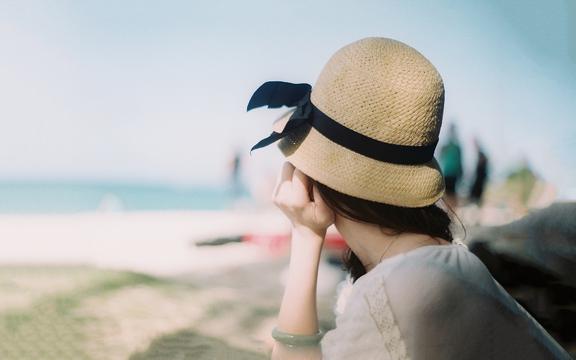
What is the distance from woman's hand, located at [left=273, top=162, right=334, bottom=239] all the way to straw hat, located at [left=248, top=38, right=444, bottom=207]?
0.11 meters

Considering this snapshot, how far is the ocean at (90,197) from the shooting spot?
4838 cm

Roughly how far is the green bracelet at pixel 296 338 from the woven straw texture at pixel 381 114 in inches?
16.3

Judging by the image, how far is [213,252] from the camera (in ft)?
26.1

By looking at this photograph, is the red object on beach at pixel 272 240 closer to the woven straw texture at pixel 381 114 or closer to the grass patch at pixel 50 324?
the grass patch at pixel 50 324

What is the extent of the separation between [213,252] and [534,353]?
6984mm

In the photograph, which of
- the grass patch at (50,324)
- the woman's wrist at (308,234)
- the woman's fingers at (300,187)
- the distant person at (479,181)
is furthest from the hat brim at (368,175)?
the distant person at (479,181)

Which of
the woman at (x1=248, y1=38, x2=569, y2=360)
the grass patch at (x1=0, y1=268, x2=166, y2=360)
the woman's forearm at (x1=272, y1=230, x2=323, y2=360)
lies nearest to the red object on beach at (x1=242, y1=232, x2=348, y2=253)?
the grass patch at (x1=0, y1=268, x2=166, y2=360)

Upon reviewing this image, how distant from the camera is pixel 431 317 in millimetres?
1060

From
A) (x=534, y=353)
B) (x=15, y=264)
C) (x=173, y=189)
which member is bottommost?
(x=173, y=189)

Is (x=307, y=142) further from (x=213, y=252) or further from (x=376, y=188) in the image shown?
(x=213, y=252)

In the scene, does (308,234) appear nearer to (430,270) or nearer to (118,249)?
(430,270)

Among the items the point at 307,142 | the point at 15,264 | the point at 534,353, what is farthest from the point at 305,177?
the point at 15,264

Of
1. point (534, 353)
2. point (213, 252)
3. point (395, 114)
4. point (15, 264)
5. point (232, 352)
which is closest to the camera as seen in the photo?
point (534, 353)

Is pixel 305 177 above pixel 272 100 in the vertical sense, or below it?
below
